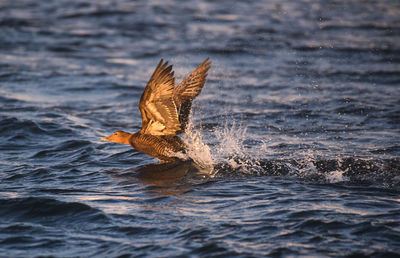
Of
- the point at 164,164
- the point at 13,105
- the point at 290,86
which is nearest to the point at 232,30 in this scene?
the point at 290,86

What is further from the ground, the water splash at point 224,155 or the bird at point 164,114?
the bird at point 164,114

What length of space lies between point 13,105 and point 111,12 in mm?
9907

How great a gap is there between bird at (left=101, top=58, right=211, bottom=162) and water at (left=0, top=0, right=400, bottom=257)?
0.77ft

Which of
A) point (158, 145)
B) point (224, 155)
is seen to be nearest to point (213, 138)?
point (224, 155)

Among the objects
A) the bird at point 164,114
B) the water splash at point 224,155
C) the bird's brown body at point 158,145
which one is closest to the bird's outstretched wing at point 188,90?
the bird at point 164,114

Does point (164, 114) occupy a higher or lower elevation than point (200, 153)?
higher

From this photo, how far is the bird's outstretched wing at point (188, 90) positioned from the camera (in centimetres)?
765

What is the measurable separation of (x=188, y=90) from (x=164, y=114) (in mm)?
753

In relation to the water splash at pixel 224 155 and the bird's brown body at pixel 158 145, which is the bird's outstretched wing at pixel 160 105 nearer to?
the bird's brown body at pixel 158 145

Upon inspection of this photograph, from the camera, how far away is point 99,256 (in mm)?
4918

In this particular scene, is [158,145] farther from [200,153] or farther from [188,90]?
[188,90]

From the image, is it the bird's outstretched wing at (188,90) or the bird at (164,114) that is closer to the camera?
the bird at (164,114)

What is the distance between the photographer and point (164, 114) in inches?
282

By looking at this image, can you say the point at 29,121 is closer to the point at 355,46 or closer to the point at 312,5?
the point at 355,46
